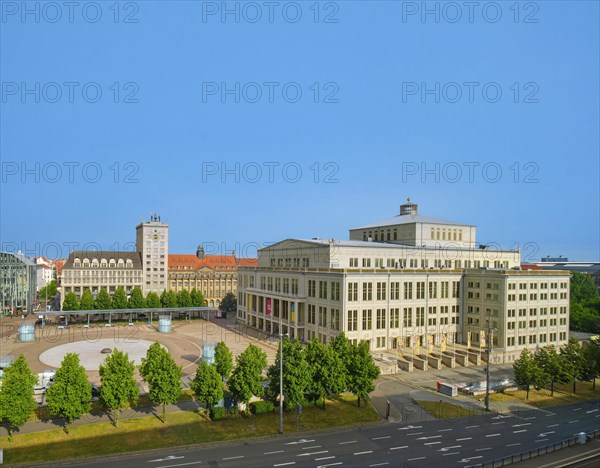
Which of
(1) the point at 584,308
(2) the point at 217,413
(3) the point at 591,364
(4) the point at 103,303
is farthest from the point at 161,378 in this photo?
(1) the point at 584,308

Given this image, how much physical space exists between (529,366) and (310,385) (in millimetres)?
27965

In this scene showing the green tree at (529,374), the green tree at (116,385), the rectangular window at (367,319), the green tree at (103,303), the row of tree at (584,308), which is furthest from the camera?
the green tree at (103,303)

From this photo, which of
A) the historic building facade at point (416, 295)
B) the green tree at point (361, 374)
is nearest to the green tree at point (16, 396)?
the green tree at point (361, 374)

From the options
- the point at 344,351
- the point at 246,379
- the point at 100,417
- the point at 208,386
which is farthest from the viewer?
the point at 344,351

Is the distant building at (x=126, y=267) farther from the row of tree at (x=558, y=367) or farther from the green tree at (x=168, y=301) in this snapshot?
the row of tree at (x=558, y=367)

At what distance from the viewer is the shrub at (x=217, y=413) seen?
4642 centimetres

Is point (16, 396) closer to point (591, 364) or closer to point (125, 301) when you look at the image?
point (591, 364)

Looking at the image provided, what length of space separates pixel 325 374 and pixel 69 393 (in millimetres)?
24478

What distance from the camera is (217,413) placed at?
46469mm

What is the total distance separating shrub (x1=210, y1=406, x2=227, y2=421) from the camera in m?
46.4

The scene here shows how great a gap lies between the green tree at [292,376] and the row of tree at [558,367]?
92.1 feet

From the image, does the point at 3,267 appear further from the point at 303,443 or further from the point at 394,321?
the point at 303,443

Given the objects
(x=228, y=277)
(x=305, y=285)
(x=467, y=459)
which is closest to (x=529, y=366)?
(x=467, y=459)

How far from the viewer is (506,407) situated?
53844 millimetres
